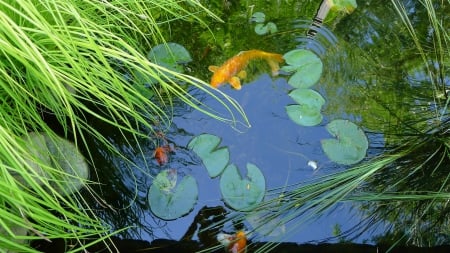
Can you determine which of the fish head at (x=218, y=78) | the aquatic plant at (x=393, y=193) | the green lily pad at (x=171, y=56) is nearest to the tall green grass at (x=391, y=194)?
the aquatic plant at (x=393, y=193)

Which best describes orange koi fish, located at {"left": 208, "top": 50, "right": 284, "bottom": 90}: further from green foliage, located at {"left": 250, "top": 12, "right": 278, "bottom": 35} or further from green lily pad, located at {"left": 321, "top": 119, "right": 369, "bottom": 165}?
green lily pad, located at {"left": 321, "top": 119, "right": 369, "bottom": 165}

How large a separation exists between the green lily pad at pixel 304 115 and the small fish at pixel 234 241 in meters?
0.39

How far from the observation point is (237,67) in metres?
1.65

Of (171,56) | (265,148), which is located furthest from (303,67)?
(171,56)

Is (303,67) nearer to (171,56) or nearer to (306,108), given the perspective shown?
(306,108)

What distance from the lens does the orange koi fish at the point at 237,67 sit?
162 centimetres

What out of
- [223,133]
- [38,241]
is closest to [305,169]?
[223,133]

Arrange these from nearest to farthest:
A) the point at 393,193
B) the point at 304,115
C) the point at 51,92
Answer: the point at 51,92 < the point at 393,193 < the point at 304,115

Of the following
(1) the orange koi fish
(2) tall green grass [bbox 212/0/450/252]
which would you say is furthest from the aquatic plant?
(1) the orange koi fish

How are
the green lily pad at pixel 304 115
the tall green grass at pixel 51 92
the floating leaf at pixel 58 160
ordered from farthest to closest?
the green lily pad at pixel 304 115, the floating leaf at pixel 58 160, the tall green grass at pixel 51 92

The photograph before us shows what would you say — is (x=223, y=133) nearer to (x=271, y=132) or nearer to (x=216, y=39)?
(x=271, y=132)

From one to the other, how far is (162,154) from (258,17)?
2.12 feet

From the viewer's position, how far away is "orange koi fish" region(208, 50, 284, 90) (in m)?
1.62

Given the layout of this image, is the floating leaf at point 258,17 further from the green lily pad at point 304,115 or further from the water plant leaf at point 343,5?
the green lily pad at point 304,115
